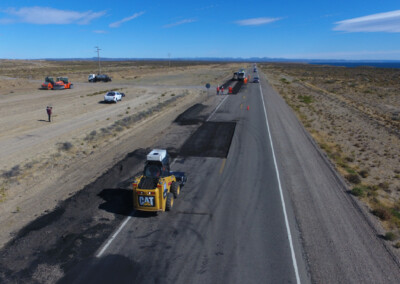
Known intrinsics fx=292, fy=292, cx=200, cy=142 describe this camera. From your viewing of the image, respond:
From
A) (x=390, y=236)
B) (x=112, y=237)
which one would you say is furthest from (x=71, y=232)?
(x=390, y=236)

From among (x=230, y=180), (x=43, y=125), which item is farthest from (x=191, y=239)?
(x=43, y=125)

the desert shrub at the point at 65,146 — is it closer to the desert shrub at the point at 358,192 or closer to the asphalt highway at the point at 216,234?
the asphalt highway at the point at 216,234

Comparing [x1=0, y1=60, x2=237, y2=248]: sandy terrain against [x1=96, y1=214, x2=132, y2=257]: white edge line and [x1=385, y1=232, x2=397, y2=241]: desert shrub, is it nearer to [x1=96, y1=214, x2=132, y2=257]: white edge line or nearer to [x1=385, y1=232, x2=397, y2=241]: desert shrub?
[x1=96, y1=214, x2=132, y2=257]: white edge line

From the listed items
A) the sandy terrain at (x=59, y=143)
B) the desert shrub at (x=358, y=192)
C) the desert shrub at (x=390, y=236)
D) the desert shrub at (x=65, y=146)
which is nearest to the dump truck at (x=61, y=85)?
the sandy terrain at (x=59, y=143)

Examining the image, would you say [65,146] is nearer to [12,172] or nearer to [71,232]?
[12,172]

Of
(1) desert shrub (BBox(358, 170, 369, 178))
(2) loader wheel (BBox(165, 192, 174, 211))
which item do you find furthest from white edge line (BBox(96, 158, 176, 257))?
(1) desert shrub (BBox(358, 170, 369, 178))

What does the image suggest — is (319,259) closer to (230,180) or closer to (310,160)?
(230,180)
